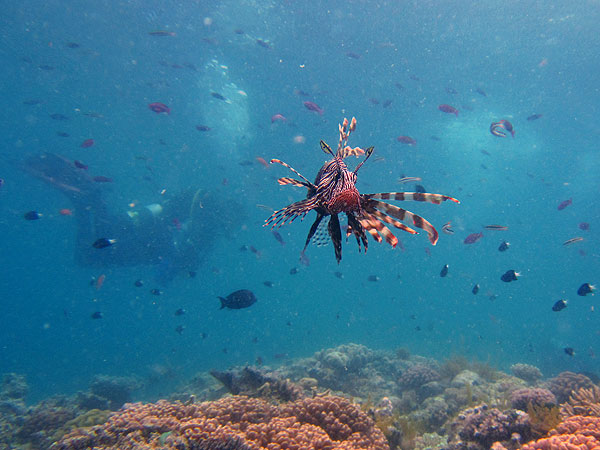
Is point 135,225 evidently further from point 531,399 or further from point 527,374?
point 527,374

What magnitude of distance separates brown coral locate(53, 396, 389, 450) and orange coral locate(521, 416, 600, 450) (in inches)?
75.1

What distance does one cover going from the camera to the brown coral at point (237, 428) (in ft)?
11.6

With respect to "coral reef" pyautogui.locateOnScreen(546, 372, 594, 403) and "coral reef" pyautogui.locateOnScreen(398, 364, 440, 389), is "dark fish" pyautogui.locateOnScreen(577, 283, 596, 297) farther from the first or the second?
"coral reef" pyautogui.locateOnScreen(398, 364, 440, 389)

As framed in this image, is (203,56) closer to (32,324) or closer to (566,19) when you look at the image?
(566,19)

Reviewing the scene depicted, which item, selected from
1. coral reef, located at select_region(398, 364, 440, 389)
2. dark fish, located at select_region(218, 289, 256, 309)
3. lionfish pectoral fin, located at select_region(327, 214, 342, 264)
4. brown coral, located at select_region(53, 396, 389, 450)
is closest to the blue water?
coral reef, located at select_region(398, 364, 440, 389)

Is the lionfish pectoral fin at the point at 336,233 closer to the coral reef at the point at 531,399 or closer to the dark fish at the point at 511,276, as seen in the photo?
the coral reef at the point at 531,399

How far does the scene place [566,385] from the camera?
320 inches

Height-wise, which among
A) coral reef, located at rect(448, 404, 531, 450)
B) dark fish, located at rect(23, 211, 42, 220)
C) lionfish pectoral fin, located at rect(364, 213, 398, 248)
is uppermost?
dark fish, located at rect(23, 211, 42, 220)

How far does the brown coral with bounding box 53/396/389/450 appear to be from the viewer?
3523 mm

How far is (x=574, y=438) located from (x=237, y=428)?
12.8 ft

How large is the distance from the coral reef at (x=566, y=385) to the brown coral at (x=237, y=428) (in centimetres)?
664

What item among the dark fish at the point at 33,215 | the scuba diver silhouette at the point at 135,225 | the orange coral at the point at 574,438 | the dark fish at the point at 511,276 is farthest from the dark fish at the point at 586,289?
the scuba diver silhouette at the point at 135,225

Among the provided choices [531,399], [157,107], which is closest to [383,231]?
[531,399]

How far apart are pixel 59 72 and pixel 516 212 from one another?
71905mm
